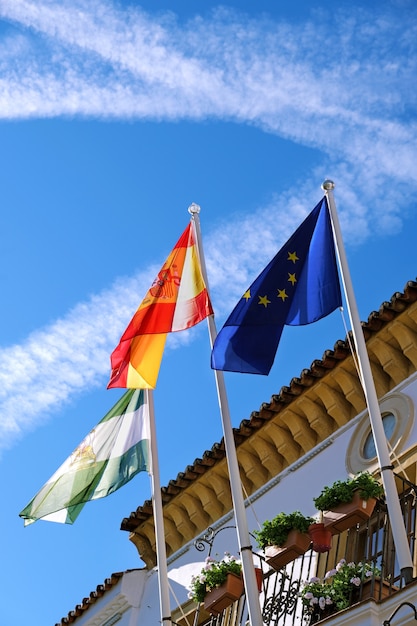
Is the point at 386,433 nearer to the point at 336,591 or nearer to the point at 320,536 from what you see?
the point at 320,536

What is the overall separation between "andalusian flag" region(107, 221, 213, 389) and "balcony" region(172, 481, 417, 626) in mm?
2267

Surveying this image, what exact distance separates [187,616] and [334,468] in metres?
3.23

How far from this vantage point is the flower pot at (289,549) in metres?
10.3

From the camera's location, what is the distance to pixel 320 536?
10.1 m

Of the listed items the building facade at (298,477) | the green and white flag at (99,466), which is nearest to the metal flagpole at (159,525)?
the green and white flag at (99,466)

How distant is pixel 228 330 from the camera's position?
10344mm

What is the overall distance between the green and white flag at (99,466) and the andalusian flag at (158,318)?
0.56 meters

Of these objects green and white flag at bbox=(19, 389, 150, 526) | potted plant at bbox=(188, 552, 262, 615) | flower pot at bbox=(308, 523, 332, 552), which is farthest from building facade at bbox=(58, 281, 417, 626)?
green and white flag at bbox=(19, 389, 150, 526)

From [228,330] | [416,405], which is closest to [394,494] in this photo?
[228,330]

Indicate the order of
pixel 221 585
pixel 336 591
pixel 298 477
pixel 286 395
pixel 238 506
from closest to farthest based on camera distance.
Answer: pixel 238 506 < pixel 336 591 < pixel 221 585 < pixel 298 477 < pixel 286 395

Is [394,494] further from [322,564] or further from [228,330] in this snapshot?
[322,564]

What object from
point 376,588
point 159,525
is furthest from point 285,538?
point 159,525

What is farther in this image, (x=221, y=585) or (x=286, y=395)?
(x=286, y=395)

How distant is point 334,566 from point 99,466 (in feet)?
8.92
